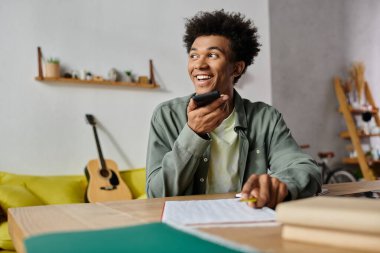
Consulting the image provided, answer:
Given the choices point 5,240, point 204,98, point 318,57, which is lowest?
point 5,240

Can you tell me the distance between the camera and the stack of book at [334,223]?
1.40 ft

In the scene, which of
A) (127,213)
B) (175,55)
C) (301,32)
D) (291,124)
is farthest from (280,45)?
(127,213)

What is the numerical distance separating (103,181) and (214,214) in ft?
7.54

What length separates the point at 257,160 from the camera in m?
1.38

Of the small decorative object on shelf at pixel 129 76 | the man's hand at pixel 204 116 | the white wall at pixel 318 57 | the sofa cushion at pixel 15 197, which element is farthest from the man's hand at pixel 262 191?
the white wall at pixel 318 57

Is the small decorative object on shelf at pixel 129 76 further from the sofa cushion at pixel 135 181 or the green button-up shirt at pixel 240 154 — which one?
the green button-up shirt at pixel 240 154

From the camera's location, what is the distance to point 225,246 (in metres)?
0.47

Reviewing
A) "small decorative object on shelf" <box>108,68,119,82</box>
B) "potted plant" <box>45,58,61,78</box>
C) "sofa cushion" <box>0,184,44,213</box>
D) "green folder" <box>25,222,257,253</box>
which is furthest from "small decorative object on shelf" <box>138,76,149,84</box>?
"green folder" <box>25,222,257,253</box>

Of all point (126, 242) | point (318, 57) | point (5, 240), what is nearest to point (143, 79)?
point (5, 240)

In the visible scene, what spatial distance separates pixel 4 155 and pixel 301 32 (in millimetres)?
3646

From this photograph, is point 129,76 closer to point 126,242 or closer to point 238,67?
point 238,67

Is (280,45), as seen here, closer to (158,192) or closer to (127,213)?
(158,192)

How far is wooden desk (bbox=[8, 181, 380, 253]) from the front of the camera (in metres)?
0.48

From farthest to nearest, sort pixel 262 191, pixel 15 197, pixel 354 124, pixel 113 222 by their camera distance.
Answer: pixel 354 124 → pixel 15 197 → pixel 262 191 → pixel 113 222
